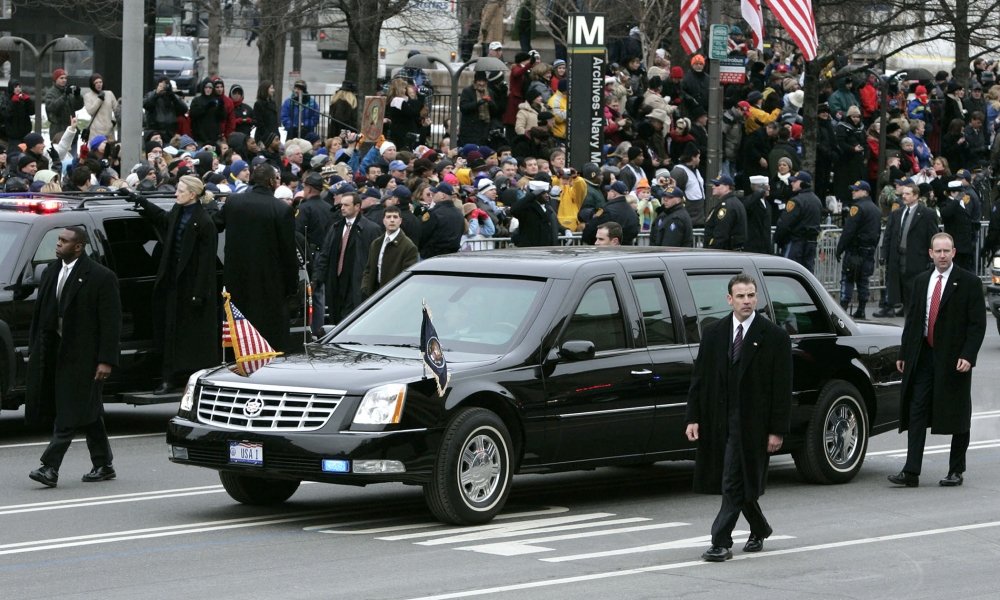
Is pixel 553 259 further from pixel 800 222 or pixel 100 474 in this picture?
pixel 800 222

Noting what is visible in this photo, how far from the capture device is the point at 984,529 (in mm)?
10789

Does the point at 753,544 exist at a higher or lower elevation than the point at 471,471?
lower

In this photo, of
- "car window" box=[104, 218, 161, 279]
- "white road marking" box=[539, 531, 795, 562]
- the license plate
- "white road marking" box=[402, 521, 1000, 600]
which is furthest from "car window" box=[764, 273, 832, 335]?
"car window" box=[104, 218, 161, 279]

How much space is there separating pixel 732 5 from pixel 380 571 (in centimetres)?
3472

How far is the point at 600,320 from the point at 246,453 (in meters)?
2.42

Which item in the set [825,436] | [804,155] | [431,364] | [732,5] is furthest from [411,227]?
[732,5]

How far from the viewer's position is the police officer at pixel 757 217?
22594 millimetres

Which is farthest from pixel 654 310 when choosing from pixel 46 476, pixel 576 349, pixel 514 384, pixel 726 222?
pixel 726 222

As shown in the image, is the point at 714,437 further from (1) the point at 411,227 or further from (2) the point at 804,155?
(2) the point at 804,155

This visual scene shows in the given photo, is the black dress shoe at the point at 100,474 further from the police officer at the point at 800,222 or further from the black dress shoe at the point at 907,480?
the police officer at the point at 800,222

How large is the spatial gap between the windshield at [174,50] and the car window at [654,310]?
46746 millimetres

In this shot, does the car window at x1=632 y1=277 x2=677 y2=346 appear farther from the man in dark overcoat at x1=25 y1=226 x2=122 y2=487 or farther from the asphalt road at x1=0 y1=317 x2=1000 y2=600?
the man in dark overcoat at x1=25 y1=226 x2=122 y2=487

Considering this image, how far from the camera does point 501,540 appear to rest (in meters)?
10.1

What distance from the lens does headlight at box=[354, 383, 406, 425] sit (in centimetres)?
1012
